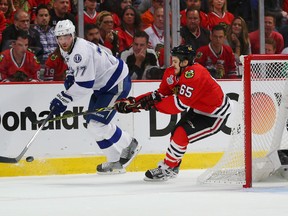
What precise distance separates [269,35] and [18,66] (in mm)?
2442

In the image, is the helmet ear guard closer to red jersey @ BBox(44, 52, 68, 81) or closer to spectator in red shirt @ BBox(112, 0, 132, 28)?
red jersey @ BBox(44, 52, 68, 81)

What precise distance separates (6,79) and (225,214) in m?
3.21

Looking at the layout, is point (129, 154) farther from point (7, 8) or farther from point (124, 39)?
point (7, 8)

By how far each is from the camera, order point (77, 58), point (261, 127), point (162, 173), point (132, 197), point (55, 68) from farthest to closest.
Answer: point (55, 68) < point (77, 58) < point (162, 173) < point (261, 127) < point (132, 197)

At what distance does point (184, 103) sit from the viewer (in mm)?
6656

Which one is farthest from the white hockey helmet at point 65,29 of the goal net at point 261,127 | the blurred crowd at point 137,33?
the goal net at point 261,127

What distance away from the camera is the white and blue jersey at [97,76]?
7.06m

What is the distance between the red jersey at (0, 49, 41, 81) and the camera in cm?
758

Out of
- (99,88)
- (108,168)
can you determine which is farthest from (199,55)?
(108,168)

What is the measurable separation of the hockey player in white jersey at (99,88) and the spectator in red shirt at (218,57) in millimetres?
1145

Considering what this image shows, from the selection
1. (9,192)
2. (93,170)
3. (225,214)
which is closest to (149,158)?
(93,170)

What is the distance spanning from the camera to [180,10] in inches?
337

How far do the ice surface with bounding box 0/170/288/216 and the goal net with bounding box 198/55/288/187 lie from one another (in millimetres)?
139

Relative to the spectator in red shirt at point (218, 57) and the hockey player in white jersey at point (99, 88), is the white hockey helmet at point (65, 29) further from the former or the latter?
the spectator in red shirt at point (218, 57)
